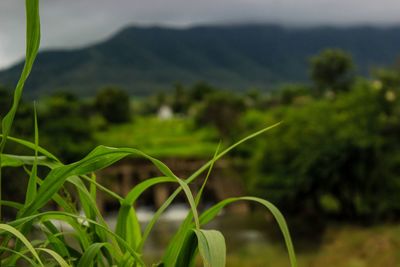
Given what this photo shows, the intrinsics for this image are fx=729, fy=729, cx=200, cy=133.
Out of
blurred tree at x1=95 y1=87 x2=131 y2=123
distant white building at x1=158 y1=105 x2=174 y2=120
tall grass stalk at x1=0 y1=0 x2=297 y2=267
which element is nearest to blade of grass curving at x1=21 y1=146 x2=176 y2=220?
tall grass stalk at x1=0 y1=0 x2=297 y2=267

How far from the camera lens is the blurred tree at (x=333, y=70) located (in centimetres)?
5972

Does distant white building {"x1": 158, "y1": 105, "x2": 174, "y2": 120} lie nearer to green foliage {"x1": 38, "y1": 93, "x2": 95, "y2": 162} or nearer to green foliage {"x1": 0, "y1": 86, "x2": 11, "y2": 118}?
green foliage {"x1": 38, "y1": 93, "x2": 95, "y2": 162}

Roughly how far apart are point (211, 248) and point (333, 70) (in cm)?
6029

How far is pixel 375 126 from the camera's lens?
79.3 ft

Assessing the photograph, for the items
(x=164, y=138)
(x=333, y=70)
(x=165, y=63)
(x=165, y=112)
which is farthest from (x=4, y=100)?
(x=165, y=63)

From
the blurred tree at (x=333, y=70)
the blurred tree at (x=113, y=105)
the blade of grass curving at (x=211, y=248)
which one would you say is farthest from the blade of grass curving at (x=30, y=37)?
the blurred tree at (x=333, y=70)

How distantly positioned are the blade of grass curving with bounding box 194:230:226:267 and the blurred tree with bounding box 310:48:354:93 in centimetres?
5837

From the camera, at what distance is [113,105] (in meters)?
53.1

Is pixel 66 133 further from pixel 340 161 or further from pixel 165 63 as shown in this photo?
pixel 165 63

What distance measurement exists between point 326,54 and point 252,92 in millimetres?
20898

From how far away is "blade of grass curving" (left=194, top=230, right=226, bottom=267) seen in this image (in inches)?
58.6

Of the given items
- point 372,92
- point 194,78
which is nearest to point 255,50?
point 194,78

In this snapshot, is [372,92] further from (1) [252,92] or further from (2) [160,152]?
(1) [252,92]

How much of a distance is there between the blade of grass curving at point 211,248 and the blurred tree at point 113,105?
51.3 metres
